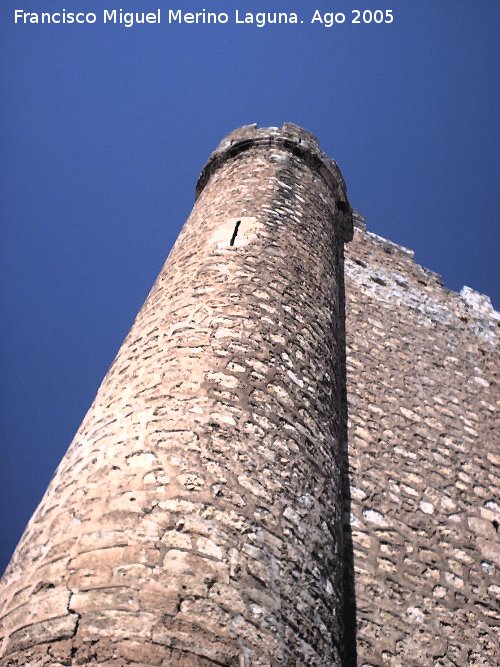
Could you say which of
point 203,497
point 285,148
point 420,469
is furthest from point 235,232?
point 203,497

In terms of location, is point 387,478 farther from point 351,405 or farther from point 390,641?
point 390,641

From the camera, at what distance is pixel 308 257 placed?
530cm

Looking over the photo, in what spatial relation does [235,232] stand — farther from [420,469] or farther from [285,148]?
[420,469]

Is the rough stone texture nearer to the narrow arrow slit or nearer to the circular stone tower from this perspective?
the circular stone tower

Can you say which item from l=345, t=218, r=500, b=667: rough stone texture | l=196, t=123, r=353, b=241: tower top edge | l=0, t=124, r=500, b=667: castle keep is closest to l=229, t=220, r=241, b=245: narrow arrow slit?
l=0, t=124, r=500, b=667: castle keep

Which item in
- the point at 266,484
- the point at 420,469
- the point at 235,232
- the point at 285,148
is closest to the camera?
the point at 266,484

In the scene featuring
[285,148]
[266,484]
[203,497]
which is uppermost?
[285,148]

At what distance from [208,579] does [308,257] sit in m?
3.53

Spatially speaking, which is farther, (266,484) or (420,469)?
(420,469)

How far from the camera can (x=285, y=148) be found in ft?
23.2

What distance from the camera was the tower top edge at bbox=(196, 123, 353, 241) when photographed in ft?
23.3

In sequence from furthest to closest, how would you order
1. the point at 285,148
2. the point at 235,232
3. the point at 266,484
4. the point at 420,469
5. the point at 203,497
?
the point at 285,148, the point at 235,232, the point at 420,469, the point at 266,484, the point at 203,497

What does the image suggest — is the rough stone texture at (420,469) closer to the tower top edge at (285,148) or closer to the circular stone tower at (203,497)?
the circular stone tower at (203,497)

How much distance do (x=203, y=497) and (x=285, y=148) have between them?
551 centimetres
